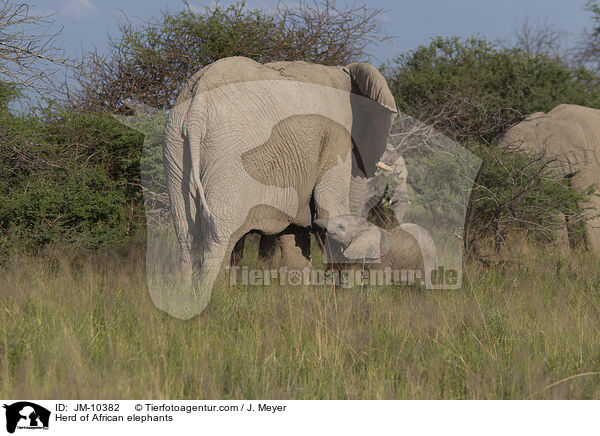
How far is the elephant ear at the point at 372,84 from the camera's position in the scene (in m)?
4.07

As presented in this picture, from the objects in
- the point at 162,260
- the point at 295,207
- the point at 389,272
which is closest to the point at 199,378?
the point at 295,207

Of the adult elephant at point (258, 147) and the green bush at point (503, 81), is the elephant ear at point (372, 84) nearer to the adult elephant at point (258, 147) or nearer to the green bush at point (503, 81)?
the adult elephant at point (258, 147)

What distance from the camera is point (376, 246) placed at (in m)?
4.17

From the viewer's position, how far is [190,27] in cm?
757

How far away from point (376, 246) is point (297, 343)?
1.53m

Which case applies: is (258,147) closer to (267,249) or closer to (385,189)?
(267,249)

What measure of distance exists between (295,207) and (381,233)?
75 cm

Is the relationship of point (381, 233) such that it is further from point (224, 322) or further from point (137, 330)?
point (137, 330)

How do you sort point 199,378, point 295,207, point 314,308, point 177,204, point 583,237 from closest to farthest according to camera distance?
point 199,378, point 314,308, point 177,204, point 295,207, point 583,237

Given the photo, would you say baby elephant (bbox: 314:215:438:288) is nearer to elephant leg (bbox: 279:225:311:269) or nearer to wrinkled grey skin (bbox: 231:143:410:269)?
wrinkled grey skin (bbox: 231:143:410:269)

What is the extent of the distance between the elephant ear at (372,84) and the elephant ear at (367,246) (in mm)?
1007

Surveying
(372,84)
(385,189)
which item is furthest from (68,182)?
(372,84)
